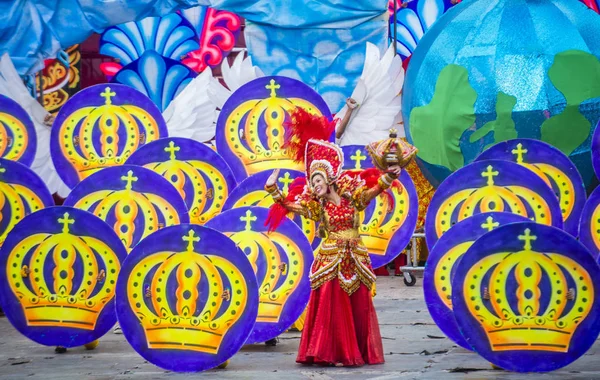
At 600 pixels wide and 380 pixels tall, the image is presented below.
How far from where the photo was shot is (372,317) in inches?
275

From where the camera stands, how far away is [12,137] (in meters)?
9.42

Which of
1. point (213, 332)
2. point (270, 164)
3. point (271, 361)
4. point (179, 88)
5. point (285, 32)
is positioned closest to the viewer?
point (213, 332)

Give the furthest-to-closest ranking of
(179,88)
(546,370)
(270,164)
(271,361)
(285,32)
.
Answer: (179,88) → (285,32) → (270,164) → (271,361) → (546,370)

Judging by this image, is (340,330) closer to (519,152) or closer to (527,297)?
(527,297)

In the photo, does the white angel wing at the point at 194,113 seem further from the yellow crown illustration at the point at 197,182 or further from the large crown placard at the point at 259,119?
the yellow crown illustration at the point at 197,182

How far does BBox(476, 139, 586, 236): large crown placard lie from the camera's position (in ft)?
25.4

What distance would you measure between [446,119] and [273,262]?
2.93m

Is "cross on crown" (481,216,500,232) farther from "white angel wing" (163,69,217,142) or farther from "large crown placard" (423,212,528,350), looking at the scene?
"white angel wing" (163,69,217,142)

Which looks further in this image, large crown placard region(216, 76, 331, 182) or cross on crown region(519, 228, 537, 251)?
large crown placard region(216, 76, 331, 182)

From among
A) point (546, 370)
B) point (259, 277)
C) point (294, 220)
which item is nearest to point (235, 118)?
point (294, 220)

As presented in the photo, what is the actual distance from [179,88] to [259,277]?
175 inches

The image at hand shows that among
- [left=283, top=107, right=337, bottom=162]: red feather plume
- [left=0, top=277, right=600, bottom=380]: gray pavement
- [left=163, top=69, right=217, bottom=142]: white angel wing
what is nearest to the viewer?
[left=0, top=277, right=600, bottom=380]: gray pavement

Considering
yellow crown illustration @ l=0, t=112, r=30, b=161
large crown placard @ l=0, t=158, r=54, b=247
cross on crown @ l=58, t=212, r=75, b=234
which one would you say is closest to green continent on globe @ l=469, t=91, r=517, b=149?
large crown placard @ l=0, t=158, r=54, b=247

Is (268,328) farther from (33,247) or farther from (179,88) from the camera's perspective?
(179,88)
